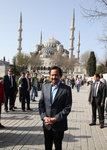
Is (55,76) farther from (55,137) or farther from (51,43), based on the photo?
(51,43)

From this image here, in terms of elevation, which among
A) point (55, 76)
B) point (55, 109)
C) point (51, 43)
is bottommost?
point (55, 109)

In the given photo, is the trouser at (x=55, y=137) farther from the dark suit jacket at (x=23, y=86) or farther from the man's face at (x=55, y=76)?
the dark suit jacket at (x=23, y=86)

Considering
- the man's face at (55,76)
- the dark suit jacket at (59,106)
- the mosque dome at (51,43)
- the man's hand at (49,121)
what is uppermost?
the mosque dome at (51,43)

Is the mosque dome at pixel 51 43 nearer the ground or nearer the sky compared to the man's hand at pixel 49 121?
nearer the sky

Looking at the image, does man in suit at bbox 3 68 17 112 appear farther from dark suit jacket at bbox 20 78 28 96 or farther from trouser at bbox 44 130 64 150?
trouser at bbox 44 130 64 150

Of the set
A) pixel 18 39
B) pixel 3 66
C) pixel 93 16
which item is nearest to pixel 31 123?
pixel 93 16

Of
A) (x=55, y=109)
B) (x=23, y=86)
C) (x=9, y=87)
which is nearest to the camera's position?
(x=55, y=109)

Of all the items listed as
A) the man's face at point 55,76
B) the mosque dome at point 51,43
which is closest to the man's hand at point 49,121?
the man's face at point 55,76

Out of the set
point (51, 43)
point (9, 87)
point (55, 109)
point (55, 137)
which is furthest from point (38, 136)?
point (51, 43)

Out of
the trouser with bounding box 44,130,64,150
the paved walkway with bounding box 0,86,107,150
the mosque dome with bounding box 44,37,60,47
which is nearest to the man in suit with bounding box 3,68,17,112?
the paved walkway with bounding box 0,86,107,150

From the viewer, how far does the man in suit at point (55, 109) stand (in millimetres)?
2784

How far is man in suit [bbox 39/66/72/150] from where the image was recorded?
2.78m

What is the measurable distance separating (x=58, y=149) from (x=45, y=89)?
993mm

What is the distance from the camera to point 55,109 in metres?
2.84
